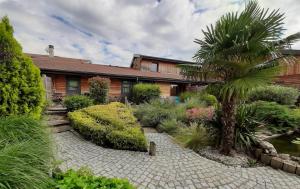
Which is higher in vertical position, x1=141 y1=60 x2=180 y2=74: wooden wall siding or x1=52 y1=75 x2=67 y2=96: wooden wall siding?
x1=141 y1=60 x2=180 y2=74: wooden wall siding

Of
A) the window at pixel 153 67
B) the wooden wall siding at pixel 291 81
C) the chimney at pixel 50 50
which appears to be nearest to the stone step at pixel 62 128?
the window at pixel 153 67

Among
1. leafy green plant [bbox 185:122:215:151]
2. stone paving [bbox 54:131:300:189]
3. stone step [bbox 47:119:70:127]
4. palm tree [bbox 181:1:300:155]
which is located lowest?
stone paving [bbox 54:131:300:189]

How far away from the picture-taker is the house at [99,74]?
1198 centimetres

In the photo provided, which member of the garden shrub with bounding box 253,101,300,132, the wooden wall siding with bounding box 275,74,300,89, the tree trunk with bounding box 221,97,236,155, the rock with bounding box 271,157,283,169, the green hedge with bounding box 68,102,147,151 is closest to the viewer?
the rock with bounding box 271,157,283,169

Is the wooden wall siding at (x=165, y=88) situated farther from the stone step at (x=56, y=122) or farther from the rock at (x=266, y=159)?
the rock at (x=266, y=159)

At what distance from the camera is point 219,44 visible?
14.2ft

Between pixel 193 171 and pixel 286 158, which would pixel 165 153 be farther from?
pixel 286 158

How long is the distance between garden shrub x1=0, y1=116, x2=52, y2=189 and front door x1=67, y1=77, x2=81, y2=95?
1042cm

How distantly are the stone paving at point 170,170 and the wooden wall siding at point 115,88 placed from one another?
9.48m

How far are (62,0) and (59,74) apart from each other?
645cm

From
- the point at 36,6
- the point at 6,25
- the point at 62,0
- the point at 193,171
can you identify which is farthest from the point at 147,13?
the point at 193,171

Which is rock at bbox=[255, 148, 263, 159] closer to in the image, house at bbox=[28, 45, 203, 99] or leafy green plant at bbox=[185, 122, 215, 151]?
leafy green plant at bbox=[185, 122, 215, 151]

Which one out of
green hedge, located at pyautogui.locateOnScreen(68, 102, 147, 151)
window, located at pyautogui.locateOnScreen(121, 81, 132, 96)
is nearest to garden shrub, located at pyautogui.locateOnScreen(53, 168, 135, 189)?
green hedge, located at pyautogui.locateOnScreen(68, 102, 147, 151)

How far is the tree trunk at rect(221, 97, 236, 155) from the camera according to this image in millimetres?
4582
